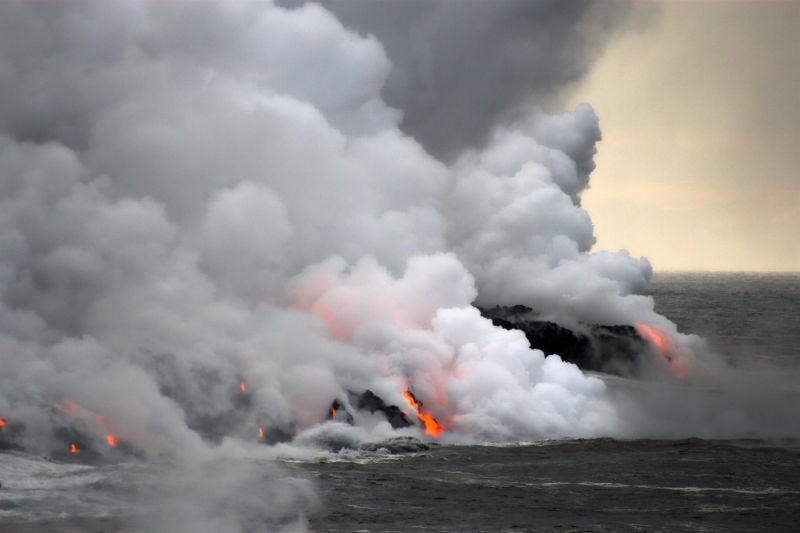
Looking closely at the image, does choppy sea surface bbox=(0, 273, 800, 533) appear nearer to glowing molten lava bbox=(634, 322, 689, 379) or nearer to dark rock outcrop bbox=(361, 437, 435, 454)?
dark rock outcrop bbox=(361, 437, 435, 454)

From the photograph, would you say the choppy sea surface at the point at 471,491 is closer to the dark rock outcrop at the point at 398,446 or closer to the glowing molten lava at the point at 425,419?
the dark rock outcrop at the point at 398,446

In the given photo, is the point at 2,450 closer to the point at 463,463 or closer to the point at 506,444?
the point at 463,463

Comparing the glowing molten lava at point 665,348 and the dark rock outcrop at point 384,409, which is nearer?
the dark rock outcrop at point 384,409

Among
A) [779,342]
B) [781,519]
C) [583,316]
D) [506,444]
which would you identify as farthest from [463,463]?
[779,342]

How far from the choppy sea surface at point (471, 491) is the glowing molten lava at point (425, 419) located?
3.59 meters

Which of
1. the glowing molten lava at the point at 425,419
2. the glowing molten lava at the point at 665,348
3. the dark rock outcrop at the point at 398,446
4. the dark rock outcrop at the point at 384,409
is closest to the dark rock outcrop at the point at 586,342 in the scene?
the glowing molten lava at the point at 665,348

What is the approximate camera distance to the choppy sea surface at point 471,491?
187ft

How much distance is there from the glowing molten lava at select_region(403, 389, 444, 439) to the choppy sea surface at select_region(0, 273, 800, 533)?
141 inches

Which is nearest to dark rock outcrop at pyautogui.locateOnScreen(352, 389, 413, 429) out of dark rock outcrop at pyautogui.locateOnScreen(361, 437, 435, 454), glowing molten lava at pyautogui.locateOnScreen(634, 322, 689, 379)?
dark rock outcrop at pyautogui.locateOnScreen(361, 437, 435, 454)

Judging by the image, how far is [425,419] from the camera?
272 ft

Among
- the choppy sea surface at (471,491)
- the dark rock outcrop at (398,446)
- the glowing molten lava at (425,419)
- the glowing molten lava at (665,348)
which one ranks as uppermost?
the glowing molten lava at (665,348)

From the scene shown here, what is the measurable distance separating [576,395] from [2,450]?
142ft

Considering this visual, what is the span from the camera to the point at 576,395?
290ft

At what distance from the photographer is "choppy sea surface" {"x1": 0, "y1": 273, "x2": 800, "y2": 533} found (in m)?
56.9
